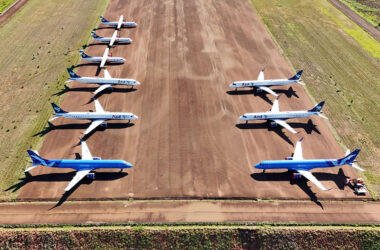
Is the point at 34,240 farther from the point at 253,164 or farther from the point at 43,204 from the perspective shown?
the point at 253,164

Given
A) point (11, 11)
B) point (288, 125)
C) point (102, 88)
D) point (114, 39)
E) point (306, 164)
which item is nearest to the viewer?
point (306, 164)

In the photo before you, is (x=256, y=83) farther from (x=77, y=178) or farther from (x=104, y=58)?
(x=77, y=178)

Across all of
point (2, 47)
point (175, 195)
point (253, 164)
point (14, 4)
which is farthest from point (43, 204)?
point (14, 4)

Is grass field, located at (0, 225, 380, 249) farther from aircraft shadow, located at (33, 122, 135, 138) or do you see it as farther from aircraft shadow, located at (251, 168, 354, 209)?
aircraft shadow, located at (33, 122, 135, 138)

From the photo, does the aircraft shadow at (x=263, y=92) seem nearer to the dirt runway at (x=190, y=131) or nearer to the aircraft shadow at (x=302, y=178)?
the dirt runway at (x=190, y=131)

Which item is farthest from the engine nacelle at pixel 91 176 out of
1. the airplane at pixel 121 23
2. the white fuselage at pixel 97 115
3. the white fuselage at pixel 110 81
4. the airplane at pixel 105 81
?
the airplane at pixel 121 23

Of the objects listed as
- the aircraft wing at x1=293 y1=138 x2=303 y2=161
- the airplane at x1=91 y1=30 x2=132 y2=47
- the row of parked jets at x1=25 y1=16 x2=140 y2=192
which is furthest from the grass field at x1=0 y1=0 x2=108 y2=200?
the aircraft wing at x1=293 y1=138 x2=303 y2=161

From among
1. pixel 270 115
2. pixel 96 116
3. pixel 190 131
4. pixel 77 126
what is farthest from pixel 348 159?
pixel 77 126
